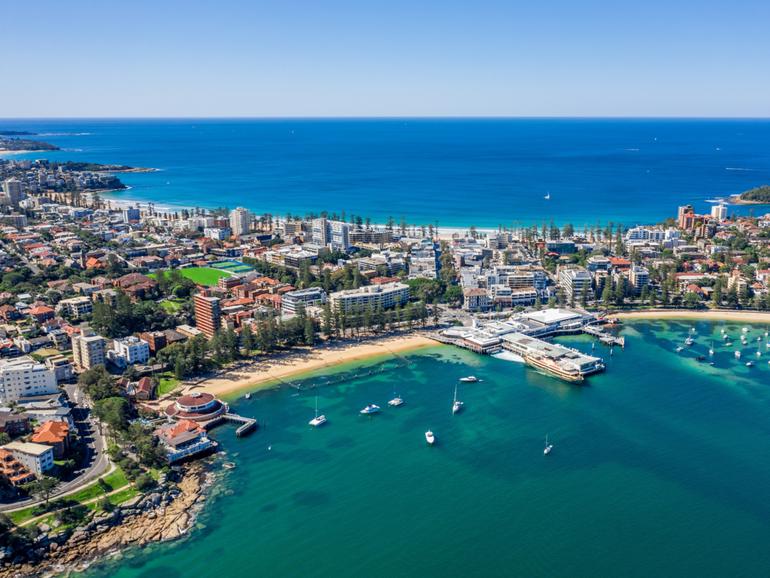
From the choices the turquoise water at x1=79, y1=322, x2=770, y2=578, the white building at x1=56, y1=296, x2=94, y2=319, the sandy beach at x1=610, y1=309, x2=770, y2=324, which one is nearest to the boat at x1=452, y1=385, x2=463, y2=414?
the turquoise water at x1=79, y1=322, x2=770, y2=578

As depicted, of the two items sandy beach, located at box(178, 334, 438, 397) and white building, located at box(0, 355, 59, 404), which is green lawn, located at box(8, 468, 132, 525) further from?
white building, located at box(0, 355, 59, 404)

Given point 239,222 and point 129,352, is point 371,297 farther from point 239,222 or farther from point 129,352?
point 239,222

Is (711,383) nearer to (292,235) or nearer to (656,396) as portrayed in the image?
(656,396)

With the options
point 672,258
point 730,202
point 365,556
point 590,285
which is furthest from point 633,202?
point 365,556

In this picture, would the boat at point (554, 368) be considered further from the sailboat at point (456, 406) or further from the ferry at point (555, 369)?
the sailboat at point (456, 406)

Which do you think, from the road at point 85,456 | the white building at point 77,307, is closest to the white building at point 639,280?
the road at point 85,456

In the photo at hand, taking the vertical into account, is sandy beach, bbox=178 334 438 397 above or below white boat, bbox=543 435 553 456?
above
